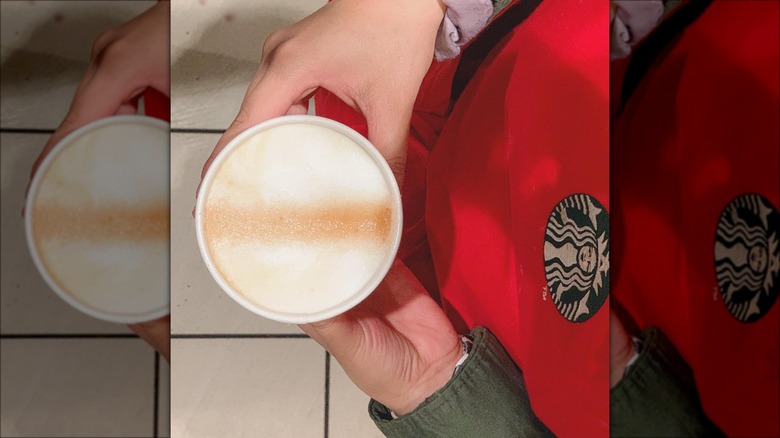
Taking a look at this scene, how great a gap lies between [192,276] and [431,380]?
0.55 m

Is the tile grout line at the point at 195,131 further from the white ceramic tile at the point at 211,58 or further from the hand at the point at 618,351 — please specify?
the hand at the point at 618,351

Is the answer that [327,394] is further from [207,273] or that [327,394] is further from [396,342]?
[207,273]

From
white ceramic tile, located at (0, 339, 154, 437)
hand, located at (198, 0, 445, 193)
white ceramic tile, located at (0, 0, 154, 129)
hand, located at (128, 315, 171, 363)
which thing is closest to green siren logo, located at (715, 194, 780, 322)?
hand, located at (198, 0, 445, 193)

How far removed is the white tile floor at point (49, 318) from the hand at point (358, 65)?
0.70 meters

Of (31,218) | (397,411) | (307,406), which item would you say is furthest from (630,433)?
(31,218)

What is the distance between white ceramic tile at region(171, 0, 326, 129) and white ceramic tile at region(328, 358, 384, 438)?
56 cm

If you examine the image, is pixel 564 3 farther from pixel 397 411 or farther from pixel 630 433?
pixel 630 433

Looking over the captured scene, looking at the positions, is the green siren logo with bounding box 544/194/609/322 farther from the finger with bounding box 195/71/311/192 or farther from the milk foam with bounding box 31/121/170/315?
the milk foam with bounding box 31/121/170/315

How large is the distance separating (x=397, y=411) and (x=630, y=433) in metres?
0.91

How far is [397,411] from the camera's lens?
129cm

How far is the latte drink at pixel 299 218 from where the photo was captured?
44.2 inches

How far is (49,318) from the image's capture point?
1650mm

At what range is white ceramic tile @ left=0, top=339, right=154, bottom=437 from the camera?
1.65m

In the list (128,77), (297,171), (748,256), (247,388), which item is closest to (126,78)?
(128,77)
